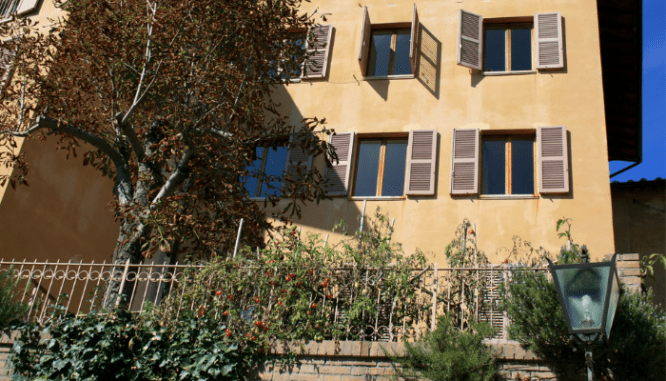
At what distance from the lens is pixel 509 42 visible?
1257 cm

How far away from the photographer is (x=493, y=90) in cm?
1184

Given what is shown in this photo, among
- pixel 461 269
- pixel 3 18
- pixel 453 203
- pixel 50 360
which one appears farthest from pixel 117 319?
pixel 3 18

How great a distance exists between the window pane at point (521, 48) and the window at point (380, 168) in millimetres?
2613

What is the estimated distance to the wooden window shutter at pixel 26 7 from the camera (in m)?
13.2

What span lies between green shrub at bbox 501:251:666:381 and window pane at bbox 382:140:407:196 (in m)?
5.05

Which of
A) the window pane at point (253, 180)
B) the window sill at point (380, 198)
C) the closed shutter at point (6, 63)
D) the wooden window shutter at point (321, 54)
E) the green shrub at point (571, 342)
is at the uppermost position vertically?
the wooden window shutter at point (321, 54)

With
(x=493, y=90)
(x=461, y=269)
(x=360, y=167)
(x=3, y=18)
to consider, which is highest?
(x=3, y=18)

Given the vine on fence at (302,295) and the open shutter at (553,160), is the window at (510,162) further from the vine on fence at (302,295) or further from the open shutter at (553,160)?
the vine on fence at (302,295)

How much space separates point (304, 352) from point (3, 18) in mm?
10395

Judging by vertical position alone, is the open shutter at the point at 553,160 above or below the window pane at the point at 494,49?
below

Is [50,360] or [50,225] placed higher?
[50,225]

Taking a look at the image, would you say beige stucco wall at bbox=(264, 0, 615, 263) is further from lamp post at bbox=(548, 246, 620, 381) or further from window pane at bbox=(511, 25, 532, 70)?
lamp post at bbox=(548, 246, 620, 381)

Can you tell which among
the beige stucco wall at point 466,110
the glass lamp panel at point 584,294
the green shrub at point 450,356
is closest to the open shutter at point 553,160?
the beige stucco wall at point 466,110

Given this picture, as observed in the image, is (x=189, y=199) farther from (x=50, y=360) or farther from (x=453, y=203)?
(x=453, y=203)
